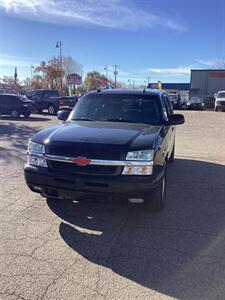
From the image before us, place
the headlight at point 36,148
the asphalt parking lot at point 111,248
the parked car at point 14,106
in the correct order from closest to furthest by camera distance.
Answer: the asphalt parking lot at point 111,248, the headlight at point 36,148, the parked car at point 14,106

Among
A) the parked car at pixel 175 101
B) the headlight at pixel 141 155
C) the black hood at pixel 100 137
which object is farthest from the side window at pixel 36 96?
the headlight at pixel 141 155

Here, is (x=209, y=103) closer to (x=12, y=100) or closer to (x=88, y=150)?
(x=12, y=100)

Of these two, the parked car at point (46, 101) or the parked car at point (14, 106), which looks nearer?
the parked car at point (14, 106)

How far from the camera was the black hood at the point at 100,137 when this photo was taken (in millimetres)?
4375

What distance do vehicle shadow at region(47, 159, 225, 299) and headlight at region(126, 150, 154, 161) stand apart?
669 millimetres

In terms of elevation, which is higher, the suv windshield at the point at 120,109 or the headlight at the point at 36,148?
the suv windshield at the point at 120,109

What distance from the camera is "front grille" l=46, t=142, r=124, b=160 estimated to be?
14.0 ft


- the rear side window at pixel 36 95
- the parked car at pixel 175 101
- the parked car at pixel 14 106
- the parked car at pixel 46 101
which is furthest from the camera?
the parked car at pixel 175 101

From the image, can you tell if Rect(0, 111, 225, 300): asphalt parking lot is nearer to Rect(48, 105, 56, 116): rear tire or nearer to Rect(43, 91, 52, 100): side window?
Rect(48, 105, 56, 116): rear tire

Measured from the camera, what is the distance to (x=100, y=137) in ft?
15.0

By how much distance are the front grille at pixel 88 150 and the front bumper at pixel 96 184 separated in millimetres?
248

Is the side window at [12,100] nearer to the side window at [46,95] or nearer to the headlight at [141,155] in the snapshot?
the side window at [46,95]

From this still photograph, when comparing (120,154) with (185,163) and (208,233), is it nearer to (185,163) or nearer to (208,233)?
(208,233)

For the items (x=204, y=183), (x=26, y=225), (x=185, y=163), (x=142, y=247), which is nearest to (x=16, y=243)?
(x=26, y=225)
